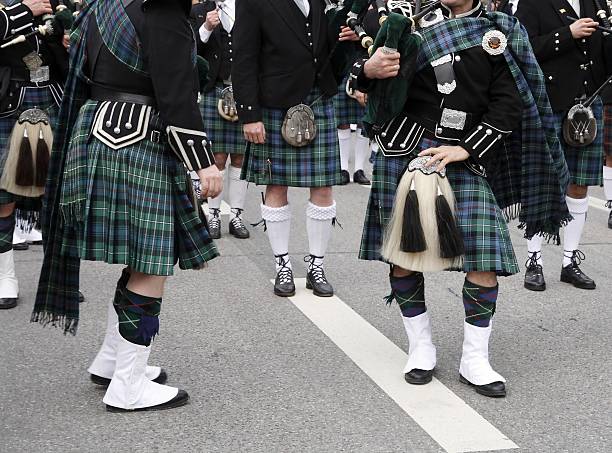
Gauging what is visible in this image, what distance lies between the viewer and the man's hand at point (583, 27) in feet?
17.3

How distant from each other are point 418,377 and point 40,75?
2409 mm

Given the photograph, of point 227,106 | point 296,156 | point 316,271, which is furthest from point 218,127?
point 316,271

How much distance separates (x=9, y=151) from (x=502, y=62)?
2461 mm

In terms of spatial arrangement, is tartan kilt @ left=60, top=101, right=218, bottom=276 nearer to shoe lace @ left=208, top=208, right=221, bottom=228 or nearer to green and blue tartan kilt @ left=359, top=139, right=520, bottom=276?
green and blue tartan kilt @ left=359, top=139, right=520, bottom=276

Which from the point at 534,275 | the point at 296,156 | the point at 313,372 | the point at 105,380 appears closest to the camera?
the point at 105,380

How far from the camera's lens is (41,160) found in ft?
16.6

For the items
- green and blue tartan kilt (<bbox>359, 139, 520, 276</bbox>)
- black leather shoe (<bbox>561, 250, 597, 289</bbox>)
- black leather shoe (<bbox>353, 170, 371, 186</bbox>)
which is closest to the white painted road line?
green and blue tartan kilt (<bbox>359, 139, 520, 276</bbox>)

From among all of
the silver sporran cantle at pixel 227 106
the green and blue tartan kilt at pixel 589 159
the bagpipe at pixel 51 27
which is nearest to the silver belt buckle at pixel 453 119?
the green and blue tartan kilt at pixel 589 159

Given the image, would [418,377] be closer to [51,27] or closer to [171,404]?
[171,404]

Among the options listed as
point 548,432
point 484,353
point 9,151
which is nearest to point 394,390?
point 484,353

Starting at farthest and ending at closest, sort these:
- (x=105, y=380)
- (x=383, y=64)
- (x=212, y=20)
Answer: (x=212, y=20) → (x=105, y=380) → (x=383, y=64)

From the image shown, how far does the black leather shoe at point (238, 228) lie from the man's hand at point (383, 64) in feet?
10.7

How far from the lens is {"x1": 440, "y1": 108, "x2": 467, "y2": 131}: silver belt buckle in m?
4.02

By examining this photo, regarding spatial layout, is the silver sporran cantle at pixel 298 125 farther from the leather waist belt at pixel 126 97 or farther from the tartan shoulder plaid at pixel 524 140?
the leather waist belt at pixel 126 97
